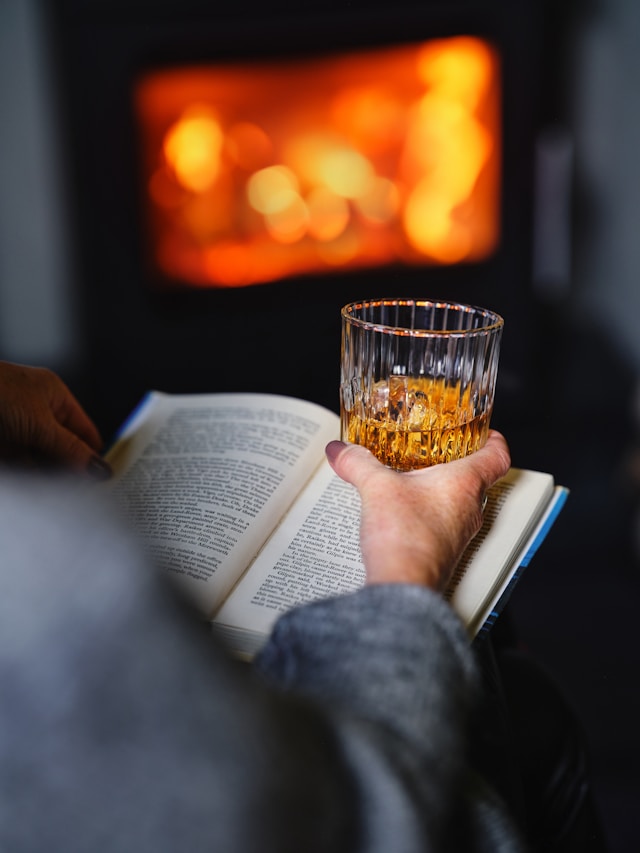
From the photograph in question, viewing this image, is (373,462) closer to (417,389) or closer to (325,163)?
(417,389)

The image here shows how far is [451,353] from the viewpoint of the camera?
831 mm

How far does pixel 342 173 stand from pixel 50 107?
2.28 feet

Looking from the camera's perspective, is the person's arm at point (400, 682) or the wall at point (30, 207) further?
the wall at point (30, 207)

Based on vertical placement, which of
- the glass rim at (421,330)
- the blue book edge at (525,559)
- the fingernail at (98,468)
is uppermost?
the glass rim at (421,330)

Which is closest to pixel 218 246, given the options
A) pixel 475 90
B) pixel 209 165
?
pixel 209 165

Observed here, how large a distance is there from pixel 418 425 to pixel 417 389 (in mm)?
47

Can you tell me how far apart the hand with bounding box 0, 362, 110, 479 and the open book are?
5cm

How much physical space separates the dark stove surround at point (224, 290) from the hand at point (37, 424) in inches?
48.3

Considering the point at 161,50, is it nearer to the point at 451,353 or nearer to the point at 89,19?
the point at 89,19

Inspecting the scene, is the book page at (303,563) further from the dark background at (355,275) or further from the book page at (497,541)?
the dark background at (355,275)

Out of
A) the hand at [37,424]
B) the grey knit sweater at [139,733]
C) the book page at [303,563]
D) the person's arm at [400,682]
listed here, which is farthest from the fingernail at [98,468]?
the grey knit sweater at [139,733]

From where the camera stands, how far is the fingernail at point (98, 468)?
0.90 m

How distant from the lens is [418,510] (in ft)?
2.16

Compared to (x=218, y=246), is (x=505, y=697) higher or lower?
lower
